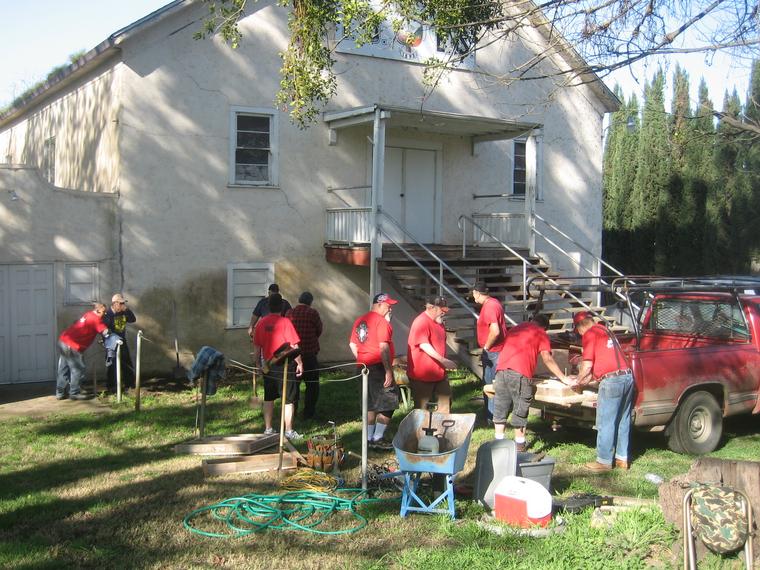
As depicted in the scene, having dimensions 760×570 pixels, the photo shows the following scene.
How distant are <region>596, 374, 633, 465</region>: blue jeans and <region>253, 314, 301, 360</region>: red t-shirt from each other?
3.51 meters

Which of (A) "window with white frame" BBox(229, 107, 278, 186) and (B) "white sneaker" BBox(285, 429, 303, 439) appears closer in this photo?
(B) "white sneaker" BBox(285, 429, 303, 439)

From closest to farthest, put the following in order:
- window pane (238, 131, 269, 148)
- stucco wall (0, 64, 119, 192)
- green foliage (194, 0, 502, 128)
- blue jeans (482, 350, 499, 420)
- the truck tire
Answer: the truck tire < green foliage (194, 0, 502, 128) < blue jeans (482, 350, 499, 420) < stucco wall (0, 64, 119, 192) < window pane (238, 131, 269, 148)

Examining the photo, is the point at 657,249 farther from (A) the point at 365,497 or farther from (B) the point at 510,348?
(A) the point at 365,497

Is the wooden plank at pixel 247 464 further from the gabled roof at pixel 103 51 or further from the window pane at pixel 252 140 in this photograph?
the gabled roof at pixel 103 51

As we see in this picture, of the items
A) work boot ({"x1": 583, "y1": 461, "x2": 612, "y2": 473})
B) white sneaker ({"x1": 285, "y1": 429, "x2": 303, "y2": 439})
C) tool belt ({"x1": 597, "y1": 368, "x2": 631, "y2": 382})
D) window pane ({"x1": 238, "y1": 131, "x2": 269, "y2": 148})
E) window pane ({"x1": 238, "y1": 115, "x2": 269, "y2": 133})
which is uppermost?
window pane ({"x1": 238, "y1": 115, "x2": 269, "y2": 133})

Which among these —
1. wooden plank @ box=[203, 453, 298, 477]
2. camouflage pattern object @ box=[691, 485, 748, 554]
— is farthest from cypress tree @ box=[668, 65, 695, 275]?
camouflage pattern object @ box=[691, 485, 748, 554]

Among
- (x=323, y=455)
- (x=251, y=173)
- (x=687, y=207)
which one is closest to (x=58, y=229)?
(x=251, y=173)

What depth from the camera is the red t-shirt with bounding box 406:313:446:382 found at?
9266 millimetres

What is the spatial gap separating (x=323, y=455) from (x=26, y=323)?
7438 millimetres

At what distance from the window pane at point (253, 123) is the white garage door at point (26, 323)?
13.9ft

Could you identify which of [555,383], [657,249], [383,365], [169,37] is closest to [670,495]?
[555,383]

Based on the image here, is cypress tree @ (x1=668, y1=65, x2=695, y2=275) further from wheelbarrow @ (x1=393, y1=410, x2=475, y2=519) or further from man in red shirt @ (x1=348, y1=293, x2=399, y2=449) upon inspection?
wheelbarrow @ (x1=393, y1=410, x2=475, y2=519)

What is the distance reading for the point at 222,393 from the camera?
13016mm

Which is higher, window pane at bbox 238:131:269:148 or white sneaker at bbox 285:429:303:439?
window pane at bbox 238:131:269:148
